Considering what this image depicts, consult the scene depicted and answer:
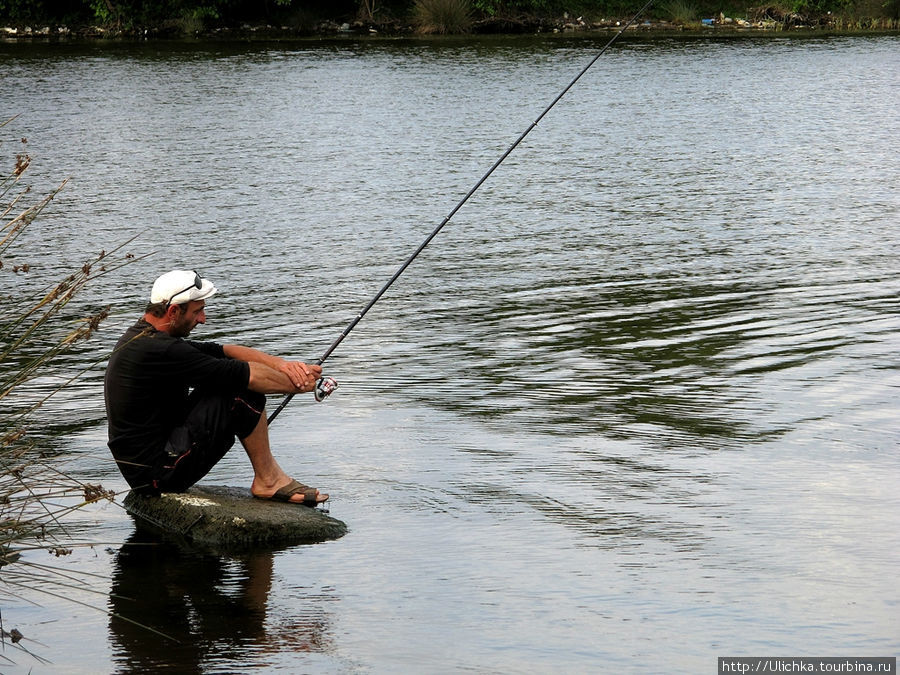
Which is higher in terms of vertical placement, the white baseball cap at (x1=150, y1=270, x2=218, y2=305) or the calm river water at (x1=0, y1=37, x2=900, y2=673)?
the white baseball cap at (x1=150, y1=270, x2=218, y2=305)

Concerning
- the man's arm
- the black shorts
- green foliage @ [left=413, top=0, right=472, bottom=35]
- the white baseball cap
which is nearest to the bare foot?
the black shorts

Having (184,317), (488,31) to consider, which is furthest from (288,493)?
(488,31)

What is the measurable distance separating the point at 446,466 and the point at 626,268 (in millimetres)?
4657

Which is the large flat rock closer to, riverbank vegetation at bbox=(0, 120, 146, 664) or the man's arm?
riverbank vegetation at bbox=(0, 120, 146, 664)

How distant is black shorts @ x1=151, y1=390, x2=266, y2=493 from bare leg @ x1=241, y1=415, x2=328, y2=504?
0.12 metres

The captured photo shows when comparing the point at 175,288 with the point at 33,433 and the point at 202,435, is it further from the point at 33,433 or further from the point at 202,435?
the point at 33,433

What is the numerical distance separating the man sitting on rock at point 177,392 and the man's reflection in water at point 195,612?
0.35 m

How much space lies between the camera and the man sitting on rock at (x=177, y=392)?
16.1 feet

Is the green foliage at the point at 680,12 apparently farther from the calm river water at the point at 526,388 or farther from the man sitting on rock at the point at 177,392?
the man sitting on rock at the point at 177,392

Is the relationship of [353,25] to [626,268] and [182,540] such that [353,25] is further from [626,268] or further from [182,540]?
[182,540]

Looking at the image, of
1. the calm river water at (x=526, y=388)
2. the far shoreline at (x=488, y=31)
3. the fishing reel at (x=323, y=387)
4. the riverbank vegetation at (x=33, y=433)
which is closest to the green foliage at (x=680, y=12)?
the far shoreline at (x=488, y=31)

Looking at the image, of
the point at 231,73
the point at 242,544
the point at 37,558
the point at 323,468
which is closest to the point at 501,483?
the point at 323,468

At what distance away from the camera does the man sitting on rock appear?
492 centimetres

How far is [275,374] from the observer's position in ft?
16.6
